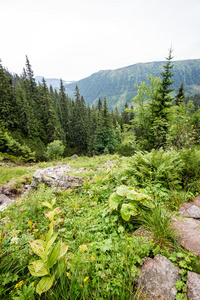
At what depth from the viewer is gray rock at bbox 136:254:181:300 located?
61.4 inches

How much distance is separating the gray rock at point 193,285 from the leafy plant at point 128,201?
3.31 feet

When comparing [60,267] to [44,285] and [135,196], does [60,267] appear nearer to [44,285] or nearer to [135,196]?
[44,285]

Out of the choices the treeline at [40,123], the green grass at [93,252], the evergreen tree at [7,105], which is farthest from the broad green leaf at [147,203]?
the evergreen tree at [7,105]

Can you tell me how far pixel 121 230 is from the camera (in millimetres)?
2357

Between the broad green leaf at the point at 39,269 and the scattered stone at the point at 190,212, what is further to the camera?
the scattered stone at the point at 190,212

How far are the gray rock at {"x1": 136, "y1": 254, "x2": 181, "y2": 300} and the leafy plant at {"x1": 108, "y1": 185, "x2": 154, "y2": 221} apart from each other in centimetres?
72

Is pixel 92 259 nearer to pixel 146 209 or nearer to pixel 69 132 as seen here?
pixel 146 209

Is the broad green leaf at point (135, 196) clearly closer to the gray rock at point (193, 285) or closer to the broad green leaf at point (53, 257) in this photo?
the gray rock at point (193, 285)

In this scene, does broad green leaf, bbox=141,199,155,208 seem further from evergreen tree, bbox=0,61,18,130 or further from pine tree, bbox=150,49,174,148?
evergreen tree, bbox=0,61,18,130

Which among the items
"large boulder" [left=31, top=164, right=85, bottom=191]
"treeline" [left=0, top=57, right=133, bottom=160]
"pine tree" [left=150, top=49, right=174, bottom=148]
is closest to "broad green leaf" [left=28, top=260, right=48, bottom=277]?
"large boulder" [left=31, top=164, right=85, bottom=191]

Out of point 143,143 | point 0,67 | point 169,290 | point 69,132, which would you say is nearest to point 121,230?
point 169,290

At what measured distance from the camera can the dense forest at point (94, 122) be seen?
1000 cm

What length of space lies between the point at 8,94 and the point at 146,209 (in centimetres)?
4556

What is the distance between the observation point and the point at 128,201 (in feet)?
9.25
